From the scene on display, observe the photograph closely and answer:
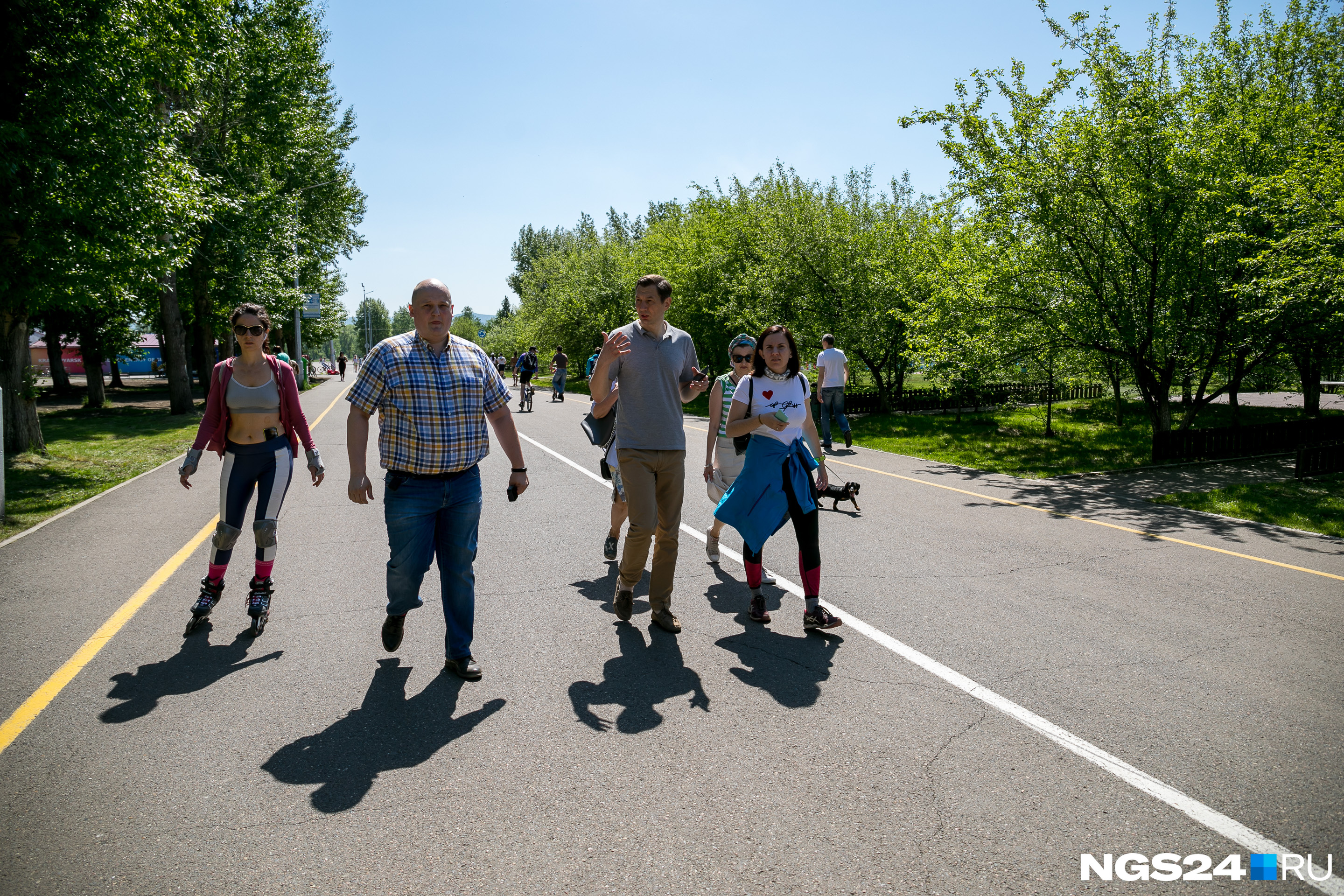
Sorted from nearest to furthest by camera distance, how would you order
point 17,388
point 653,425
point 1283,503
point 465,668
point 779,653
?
point 465,668, point 779,653, point 653,425, point 1283,503, point 17,388

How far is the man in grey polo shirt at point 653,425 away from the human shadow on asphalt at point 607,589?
1.44ft

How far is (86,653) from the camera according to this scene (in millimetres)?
4715

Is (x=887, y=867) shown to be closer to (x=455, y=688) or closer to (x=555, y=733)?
(x=555, y=733)

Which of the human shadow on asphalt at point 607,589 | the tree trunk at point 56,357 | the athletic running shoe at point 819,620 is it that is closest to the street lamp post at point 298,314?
the tree trunk at point 56,357

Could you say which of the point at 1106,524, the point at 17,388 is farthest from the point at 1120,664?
the point at 17,388

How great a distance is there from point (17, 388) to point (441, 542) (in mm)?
13224

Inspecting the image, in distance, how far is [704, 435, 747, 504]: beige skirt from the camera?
21.9 feet

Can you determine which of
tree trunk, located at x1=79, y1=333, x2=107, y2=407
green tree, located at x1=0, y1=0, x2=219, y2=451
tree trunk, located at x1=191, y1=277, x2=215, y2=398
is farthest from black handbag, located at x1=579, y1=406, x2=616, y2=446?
tree trunk, located at x1=79, y1=333, x2=107, y2=407

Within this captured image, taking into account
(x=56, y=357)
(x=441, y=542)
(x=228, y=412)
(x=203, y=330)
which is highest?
(x=203, y=330)

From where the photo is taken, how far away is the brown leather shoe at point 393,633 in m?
4.49

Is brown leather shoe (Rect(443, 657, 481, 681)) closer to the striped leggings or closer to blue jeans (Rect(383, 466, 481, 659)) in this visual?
blue jeans (Rect(383, 466, 481, 659))

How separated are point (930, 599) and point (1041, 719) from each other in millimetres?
1986

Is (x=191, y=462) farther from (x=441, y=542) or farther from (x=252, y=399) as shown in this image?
(x=441, y=542)

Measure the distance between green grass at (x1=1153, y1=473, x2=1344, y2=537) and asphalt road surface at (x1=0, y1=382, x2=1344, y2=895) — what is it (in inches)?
95.9
